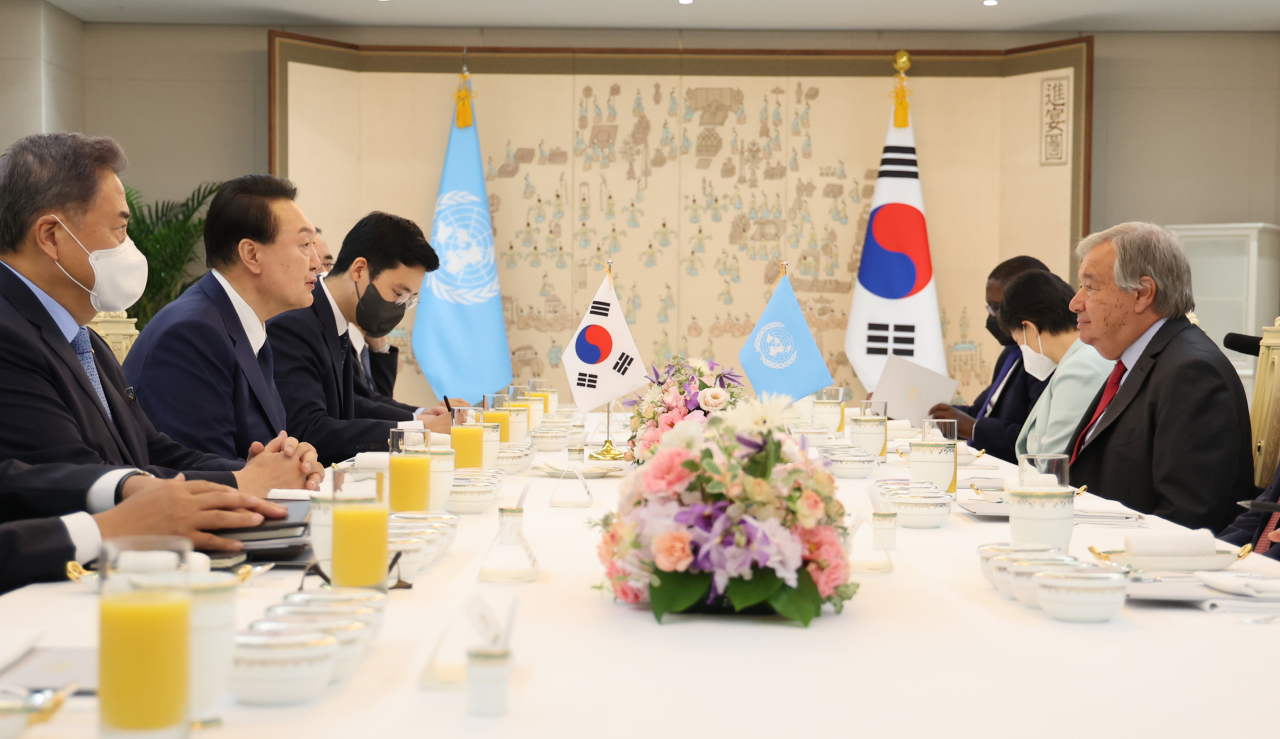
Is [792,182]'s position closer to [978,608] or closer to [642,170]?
[642,170]

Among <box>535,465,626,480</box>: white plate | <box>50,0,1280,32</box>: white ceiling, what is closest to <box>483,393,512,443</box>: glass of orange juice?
<box>535,465,626,480</box>: white plate

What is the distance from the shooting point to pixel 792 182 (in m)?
7.00

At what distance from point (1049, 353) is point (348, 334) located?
268 centimetres

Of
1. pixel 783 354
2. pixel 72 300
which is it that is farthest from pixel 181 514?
pixel 783 354

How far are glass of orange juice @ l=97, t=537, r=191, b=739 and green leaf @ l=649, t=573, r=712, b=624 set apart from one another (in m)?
0.57

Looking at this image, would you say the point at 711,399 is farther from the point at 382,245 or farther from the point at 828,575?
the point at 382,245

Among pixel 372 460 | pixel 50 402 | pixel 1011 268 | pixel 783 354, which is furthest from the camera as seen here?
pixel 1011 268

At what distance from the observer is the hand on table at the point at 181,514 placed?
1524 mm

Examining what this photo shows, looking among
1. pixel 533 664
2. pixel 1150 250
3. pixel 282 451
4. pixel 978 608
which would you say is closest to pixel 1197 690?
pixel 978 608

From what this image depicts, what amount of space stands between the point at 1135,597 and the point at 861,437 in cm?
166

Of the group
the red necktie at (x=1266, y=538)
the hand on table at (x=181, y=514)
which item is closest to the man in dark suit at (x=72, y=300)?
the hand on table at (x=181, y=514)

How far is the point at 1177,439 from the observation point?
270 cm

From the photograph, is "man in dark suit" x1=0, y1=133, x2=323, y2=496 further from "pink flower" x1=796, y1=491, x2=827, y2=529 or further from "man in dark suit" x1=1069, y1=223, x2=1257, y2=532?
"man in dark suit" x1=1069, y1=223, x2=1257, y2=532

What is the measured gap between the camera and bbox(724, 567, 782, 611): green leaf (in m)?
1.25
